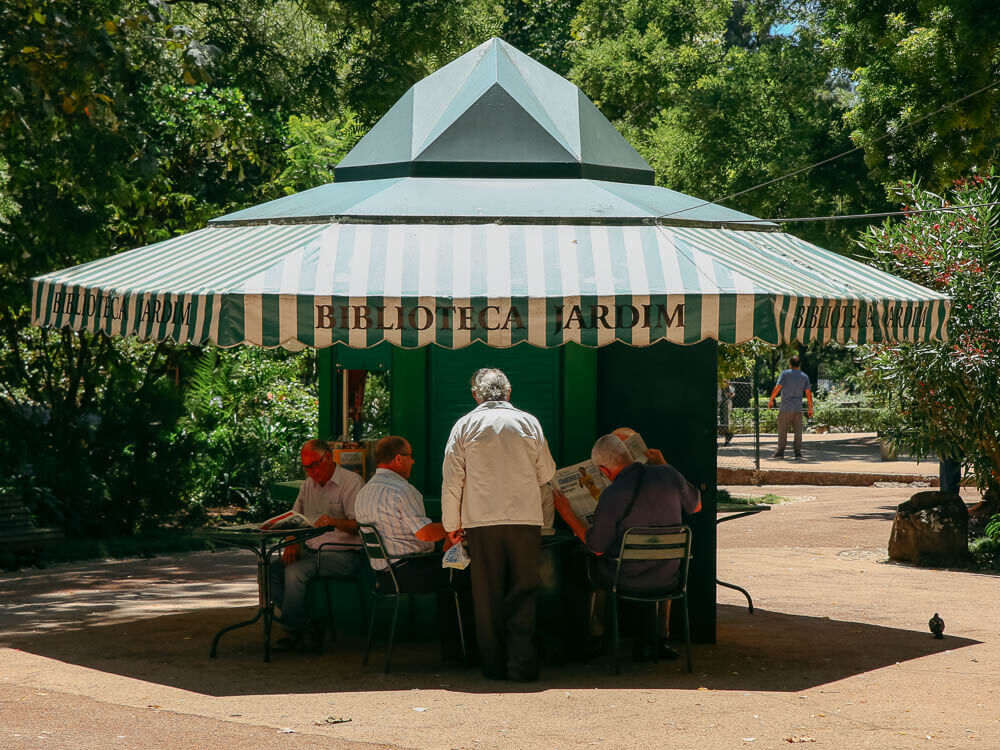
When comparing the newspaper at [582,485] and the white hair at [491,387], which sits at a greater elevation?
the white hair at [491,387]

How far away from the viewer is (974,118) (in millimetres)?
12523

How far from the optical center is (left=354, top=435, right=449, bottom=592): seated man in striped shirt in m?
7.39

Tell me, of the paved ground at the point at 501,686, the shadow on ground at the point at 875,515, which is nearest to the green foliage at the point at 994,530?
the paved ground at the point at 501,686

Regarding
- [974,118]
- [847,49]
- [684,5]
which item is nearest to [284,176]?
[847,49]

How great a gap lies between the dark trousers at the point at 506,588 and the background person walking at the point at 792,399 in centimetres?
1612

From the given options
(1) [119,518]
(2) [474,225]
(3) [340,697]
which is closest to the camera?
(3) [340,697]

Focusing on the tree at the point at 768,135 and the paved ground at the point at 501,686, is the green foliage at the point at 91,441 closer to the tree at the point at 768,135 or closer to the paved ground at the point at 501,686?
the paved ground at the point at 501,686

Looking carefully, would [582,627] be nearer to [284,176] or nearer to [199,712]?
[199,712]

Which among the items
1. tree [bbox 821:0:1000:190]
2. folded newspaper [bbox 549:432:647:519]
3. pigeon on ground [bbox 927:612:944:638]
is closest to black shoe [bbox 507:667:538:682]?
folded newspaper [bbox 549:432:647:519]

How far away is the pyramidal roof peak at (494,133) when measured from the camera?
8695 mm

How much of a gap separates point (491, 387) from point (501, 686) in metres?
1.62

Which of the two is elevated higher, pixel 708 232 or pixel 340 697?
pixel 708 232

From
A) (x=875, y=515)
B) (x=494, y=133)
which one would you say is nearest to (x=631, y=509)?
(x=494, y=133)

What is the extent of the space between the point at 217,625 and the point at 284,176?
27.9 ft
